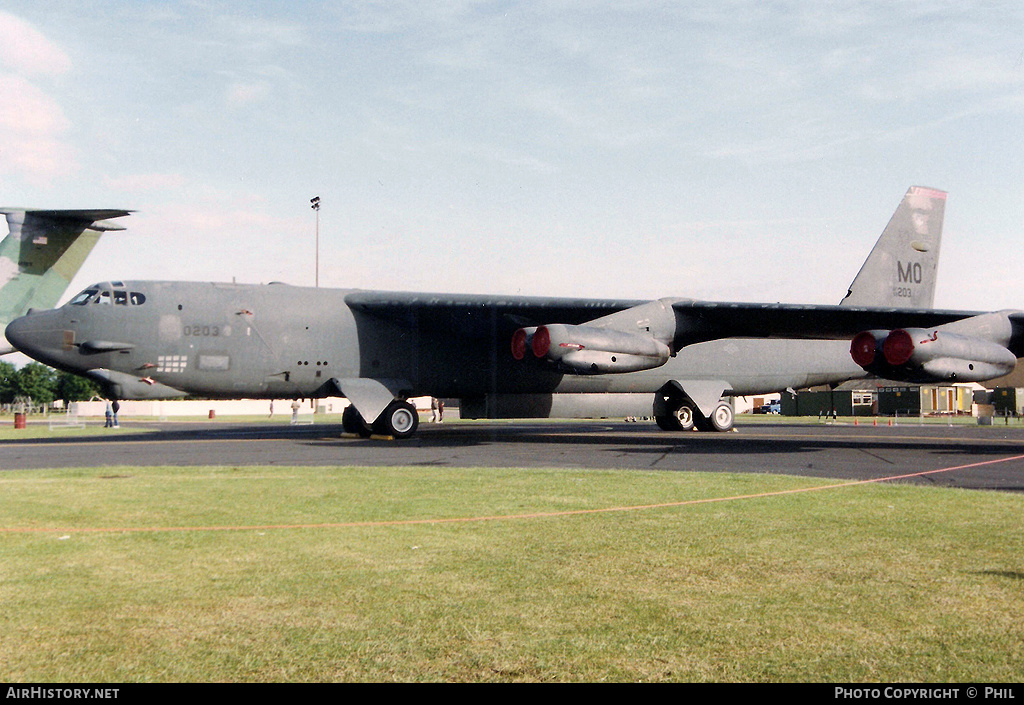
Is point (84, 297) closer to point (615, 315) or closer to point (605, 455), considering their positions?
point (605, 455)

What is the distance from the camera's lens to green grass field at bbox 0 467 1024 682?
4.00 m

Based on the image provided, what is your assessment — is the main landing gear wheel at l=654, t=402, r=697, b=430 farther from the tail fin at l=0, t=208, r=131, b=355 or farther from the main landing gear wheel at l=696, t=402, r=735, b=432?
the tail fin at l=0, t=208, r=131, b=355

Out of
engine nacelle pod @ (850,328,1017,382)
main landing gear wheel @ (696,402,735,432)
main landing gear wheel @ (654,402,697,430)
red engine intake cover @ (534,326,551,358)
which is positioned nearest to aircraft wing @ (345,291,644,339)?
red engine intake cover @ (534,326,551,358)

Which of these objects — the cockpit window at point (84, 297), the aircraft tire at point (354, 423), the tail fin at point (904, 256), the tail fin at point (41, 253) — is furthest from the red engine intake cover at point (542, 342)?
the tail fin at point (41, 253)

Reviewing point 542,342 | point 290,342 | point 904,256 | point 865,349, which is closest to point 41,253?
point 290,342

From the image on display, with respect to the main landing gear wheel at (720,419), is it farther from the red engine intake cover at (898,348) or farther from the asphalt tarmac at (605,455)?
the red engine intake cover at (898,348)

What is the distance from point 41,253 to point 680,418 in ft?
76.3

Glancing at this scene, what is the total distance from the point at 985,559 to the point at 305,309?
18492 millimetres

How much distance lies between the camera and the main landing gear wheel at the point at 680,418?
87.7 ft

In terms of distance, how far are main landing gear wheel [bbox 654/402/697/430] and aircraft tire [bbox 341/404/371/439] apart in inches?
375

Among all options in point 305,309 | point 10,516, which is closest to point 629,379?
point 305,309

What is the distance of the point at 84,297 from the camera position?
19953mm
